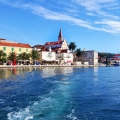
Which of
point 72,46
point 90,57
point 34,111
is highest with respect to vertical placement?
point 72,46

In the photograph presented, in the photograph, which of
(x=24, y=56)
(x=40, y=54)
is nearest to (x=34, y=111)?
(x=24, y=56)

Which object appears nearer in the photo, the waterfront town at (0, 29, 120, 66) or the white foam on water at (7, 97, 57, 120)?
the white foam on water at (7, 97, 57, 120)

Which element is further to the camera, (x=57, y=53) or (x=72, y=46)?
(x=72, y=46)

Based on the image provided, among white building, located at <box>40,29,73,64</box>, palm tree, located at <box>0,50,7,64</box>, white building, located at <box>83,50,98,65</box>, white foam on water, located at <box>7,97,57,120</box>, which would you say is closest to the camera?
white foam on water, located at <box>7,97,57,120</box>

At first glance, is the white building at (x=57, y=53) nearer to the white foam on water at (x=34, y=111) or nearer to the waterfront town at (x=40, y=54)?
the waterfront town at (x=40, y=54)

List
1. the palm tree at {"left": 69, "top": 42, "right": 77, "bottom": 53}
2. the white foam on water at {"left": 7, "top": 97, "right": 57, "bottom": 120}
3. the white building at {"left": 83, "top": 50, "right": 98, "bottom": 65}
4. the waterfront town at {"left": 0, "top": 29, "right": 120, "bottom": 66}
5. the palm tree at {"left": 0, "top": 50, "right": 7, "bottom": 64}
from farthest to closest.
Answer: the white building at {"left": 83, "top": 50, "right": 98, "bottom": 65} < the palm tree at {"left": 69, "top": 42, "right": 77, "bottom": 53} < the waterfront town at {"left": 0, "top": 29, "right": 120, "bottom": 66} < the palm tree at {"left": 0, "top": 50, "right": 7, "bottom": 64} < the white foam on water at {"left": 7, "top": 97, "right": 57, "bottom": 120}

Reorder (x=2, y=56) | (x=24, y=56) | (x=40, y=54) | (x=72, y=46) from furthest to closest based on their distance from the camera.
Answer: (x=72, y=46) → (x=40, y=54) → (x=24, y=56) → (x=2, y=56)

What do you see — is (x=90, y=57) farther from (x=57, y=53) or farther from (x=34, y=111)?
(x=34, y=111)


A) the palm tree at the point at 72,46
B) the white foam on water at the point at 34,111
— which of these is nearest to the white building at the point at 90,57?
the palm tree at the point at 72,46

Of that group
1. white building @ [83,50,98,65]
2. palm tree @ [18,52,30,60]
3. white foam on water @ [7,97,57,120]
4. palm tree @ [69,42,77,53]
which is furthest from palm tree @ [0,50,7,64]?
white building @ [83,50,98,65]

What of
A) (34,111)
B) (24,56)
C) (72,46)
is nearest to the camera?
(34,111)

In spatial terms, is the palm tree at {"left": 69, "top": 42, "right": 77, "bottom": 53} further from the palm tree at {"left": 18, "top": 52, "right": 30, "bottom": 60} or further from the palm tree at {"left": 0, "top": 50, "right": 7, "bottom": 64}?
the palm tree at {"left": 0, "top": 50, "right": 7, "bottom": 64}

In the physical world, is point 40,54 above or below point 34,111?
above

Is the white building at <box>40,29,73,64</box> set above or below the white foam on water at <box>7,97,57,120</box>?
above
